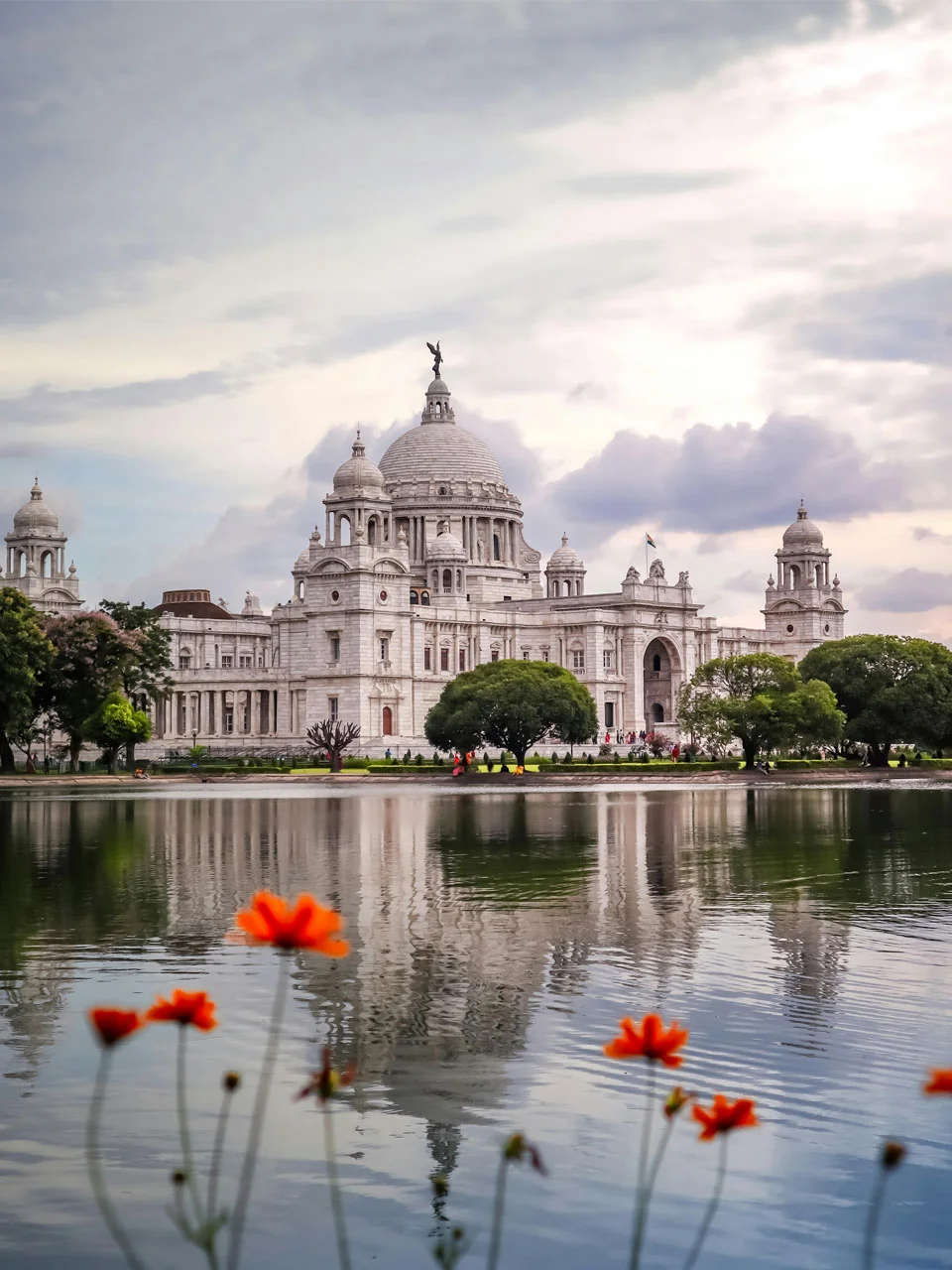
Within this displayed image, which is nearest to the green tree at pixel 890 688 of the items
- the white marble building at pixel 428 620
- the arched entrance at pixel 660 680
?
the white marble building at pixel 428 620

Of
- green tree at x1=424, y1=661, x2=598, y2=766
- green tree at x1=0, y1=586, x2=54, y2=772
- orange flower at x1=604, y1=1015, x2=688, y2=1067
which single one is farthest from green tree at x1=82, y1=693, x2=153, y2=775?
orange flower at x1=604, y1=1015, x2=688, y2=1067

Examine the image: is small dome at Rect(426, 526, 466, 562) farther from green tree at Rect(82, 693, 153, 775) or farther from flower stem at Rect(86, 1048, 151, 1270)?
flower stem at Rect(86, 1048, 151, 1270)

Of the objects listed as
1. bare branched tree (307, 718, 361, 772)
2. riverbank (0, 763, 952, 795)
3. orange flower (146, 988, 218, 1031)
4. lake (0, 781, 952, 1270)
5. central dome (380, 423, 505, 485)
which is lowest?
lake (0, 781, 952, 1270)

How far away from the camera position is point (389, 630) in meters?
127

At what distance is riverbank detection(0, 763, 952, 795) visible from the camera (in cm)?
8444

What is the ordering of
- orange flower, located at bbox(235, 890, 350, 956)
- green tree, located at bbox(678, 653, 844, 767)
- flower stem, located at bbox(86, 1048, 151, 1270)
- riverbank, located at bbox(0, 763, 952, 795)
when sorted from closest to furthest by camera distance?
1. orange flower, located at bbox(235, 890, 350, 956)
2. flower stem, located at bbox(86, 1048, 151, 1270)
3. riverbank, located at bbox(0, 763, 952, 795)
4. green tree, located at bbox(678, 653, 844, 767)

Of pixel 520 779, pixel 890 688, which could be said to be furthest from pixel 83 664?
pixel 890 688

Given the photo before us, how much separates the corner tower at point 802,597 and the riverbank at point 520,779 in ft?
238

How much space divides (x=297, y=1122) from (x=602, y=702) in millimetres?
123384

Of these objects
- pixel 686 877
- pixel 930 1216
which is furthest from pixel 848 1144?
pixel 686 877

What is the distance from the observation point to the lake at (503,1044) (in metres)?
12.2

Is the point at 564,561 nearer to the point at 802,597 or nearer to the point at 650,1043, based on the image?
the point at 802,597

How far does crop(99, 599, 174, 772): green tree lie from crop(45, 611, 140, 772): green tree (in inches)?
55.3

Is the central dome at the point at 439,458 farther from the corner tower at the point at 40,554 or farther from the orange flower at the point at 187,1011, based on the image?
the orange flower at the point at 187,1011
